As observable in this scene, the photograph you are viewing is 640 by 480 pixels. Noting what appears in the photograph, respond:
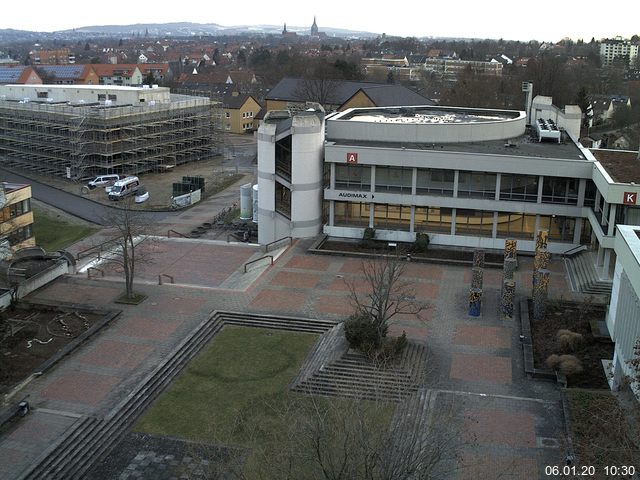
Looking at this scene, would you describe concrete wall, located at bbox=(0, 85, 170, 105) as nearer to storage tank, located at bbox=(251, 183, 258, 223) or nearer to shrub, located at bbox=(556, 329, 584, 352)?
storage tank, located at bbox=(251, 183, 258, 223)

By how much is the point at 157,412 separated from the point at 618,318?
15386mm

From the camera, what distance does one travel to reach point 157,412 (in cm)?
2305

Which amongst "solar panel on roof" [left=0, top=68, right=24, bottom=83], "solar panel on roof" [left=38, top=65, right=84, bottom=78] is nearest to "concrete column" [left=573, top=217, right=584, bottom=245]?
"solar panel on roof" [left=0, top=68, right=24, bottom=83]

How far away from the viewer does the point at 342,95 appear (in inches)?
3263

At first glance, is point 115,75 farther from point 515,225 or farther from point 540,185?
point 540,185

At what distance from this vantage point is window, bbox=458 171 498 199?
38.8m

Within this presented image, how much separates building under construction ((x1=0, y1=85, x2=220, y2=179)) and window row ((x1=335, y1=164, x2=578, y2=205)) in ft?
97.5

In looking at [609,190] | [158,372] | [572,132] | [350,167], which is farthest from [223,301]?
[572,132]

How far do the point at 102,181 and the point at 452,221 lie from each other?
32765mm

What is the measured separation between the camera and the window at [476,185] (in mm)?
38812

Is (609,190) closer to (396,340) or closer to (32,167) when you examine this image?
(396,340)

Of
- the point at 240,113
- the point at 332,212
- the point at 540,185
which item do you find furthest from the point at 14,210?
the point at 240,113

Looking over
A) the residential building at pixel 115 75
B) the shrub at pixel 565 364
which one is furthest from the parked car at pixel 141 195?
the residential building at pixel 115 75

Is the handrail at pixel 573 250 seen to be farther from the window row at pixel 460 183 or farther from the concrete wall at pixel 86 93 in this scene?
the concrete wall at pixel 86 93
